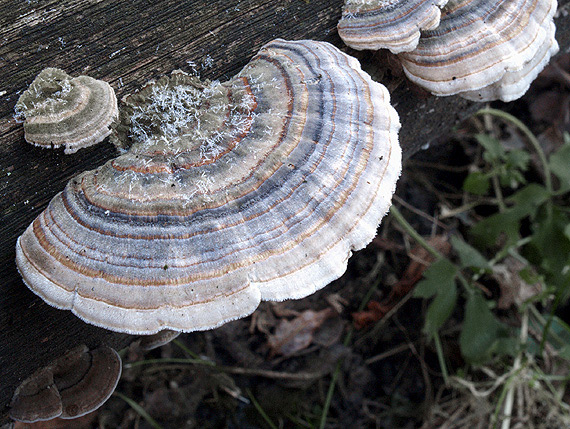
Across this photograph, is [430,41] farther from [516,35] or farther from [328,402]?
[328,402]

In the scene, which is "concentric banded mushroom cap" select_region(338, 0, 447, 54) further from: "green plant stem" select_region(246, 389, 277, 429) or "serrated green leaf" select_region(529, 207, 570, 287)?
"green plant stem" select_region(246, 389, 277, 429)

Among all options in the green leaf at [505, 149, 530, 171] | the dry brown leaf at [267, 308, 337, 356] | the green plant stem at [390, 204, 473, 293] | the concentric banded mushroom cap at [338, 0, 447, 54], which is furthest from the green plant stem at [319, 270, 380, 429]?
the concentric banded mushroom cap at [338, 0, 447, 54]

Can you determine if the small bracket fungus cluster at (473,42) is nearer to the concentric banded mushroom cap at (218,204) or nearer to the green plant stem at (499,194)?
the concentric banded mushroom cap at (218,204)

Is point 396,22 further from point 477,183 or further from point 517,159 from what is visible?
point 517,159

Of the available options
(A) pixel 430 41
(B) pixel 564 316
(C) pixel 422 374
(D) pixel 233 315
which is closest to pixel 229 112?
(D) pixel 233 315

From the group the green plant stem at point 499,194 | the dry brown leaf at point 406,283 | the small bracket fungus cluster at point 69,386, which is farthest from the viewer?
the green plant stem at point 499,194

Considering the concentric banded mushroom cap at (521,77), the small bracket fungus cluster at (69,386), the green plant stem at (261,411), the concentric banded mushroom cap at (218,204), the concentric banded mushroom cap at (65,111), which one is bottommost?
the green plant stem at (261,411)

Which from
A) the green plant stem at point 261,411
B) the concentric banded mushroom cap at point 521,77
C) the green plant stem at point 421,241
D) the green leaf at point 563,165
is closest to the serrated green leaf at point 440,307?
the green plant stem at point 421,241
